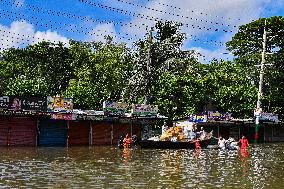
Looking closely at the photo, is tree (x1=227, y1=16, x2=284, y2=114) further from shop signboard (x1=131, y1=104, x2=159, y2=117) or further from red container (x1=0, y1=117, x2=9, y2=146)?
red container (x1=0, y1=117, x2=9, y2=146)

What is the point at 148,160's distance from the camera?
89.9 feet

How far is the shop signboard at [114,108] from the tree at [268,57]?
71.7ft

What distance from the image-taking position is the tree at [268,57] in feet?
188

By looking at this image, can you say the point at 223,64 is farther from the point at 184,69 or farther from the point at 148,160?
the point at 148,160

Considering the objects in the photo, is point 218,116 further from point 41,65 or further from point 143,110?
point 41,65

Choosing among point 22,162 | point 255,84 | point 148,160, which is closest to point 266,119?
point 255,84

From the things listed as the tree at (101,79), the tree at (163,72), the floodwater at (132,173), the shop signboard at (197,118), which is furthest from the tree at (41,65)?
the floodwater at (132,173)

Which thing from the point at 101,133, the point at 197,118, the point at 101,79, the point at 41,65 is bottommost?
the point at 101,133

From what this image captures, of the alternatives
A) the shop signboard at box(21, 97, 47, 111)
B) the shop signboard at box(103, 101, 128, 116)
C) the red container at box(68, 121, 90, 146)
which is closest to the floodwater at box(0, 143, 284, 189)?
the shop signboard at box(21, 97, 47, 111)

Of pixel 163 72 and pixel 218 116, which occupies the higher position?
pixel 163 72

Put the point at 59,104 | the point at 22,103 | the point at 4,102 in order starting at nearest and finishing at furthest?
the point at 4,102, the point at 22,103, the point at 59,104

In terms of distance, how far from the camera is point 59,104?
120 ft

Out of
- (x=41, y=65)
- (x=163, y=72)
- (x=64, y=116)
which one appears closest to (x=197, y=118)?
(x=163, y=72)

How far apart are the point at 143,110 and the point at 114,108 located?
3419 millimetres
